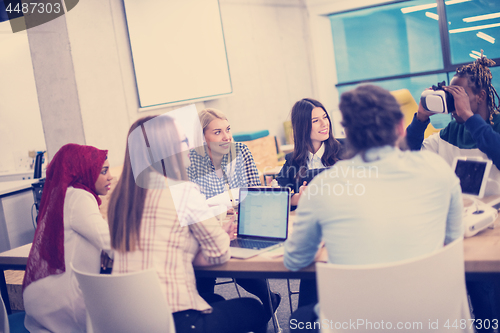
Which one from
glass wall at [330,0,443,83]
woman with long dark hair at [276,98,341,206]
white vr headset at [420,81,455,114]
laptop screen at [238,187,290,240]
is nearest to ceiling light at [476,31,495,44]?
glass wall at [330,0,443,83]

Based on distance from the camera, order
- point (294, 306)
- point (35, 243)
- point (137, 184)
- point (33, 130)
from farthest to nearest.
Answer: point (33, 130) < point (294, 306) < point (35, 243) < point (137, 184)

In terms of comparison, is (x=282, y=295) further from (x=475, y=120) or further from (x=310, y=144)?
(x=475, y=120)

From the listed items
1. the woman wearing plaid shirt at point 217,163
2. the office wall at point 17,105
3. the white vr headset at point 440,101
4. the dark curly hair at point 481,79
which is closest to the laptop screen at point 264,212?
the woman wearing plaid shirt at point 217,163

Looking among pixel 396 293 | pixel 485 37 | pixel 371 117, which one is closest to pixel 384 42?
pixel 485 37

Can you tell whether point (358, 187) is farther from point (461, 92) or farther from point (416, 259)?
point (461, 92)

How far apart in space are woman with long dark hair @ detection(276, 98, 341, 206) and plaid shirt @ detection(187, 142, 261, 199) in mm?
253

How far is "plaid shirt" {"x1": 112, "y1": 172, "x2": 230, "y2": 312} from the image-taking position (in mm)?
1470

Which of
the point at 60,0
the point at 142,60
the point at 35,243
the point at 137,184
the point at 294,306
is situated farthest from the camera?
the point at 142,60

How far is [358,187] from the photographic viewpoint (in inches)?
46.0

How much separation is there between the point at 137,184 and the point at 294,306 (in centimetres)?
157

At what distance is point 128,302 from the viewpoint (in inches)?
55.1

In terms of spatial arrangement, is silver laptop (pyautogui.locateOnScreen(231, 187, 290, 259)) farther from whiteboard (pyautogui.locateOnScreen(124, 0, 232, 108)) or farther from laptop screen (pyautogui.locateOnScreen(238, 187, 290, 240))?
whiteboard (pyautogui.locateOnScreen(124, 0, 232, 108))

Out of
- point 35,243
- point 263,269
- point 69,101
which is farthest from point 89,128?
point 263,269

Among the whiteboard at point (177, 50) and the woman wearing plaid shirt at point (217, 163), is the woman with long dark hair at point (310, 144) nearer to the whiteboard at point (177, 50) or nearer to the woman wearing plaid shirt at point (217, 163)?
the woman wearing plaid shirt at point (217, 163)
